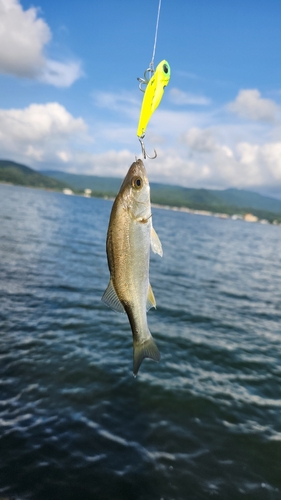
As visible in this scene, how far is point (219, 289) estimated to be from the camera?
27.2 metres

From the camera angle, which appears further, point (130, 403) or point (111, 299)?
point (130, 403)

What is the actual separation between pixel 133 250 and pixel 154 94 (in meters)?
1.71

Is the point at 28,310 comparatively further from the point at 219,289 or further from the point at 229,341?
the point at 219,289

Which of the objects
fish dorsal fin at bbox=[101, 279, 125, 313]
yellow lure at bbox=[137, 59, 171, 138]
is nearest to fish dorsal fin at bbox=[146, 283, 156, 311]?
fish dorsal fin at bbox=[101, 279, 125, 313]

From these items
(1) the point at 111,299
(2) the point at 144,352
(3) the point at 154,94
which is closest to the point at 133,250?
(1) the point at 111,299

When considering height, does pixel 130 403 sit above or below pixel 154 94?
below

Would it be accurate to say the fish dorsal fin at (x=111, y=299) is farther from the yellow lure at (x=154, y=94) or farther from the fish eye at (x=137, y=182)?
the yellow lure at (x=154, y=94)

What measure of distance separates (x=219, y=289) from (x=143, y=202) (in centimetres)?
2453

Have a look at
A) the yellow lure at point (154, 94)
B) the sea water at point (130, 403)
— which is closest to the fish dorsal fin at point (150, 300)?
the yellow lure at point (154, 94)

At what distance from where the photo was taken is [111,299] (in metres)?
4.23

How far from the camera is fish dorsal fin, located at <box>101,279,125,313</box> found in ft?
13.8

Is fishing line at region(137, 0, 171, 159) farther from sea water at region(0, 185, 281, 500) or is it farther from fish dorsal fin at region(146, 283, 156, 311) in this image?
sea water at region(0, 185, 281, 500)

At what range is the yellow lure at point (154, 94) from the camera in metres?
3.86

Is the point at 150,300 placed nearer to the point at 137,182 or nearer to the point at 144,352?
the point at 144,352
